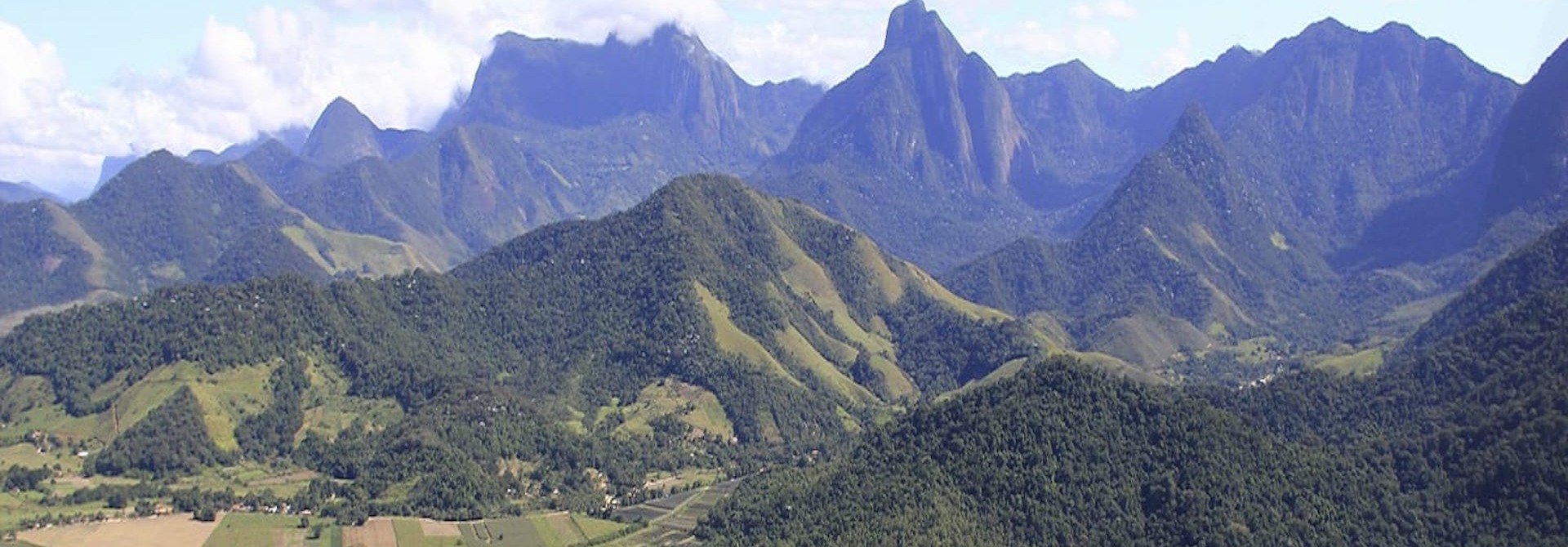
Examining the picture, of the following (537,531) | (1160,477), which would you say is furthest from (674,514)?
(1160,477)

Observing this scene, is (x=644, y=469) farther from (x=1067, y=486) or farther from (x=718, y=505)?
(x=1067, y=486)

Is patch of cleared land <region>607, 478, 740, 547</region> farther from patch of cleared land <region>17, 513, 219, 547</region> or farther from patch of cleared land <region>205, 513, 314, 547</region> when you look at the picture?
patch of cleared land <region>17, 513, 219, 547</region>

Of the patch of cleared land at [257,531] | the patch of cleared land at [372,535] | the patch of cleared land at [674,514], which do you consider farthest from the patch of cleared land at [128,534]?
the patch of cleared land at [674,514]

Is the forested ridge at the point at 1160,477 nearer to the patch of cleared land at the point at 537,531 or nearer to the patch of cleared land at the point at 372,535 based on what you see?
the patch of cleared land at the point at 537,531

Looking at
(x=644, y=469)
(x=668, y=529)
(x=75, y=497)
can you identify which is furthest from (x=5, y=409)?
(x=668, y=529)

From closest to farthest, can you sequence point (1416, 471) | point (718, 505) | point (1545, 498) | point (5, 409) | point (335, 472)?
point (1545, 498)
point (1416, 471)
point (718, 505)
point (335, 472)
point (5, 409)

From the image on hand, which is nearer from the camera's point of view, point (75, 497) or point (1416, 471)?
point (1416, 471)

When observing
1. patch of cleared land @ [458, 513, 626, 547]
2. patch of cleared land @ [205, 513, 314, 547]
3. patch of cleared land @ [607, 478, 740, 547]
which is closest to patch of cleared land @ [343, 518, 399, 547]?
patch of cleared land @ [205, 513, 314, 547]

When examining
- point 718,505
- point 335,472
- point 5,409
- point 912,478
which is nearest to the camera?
point 912,478
